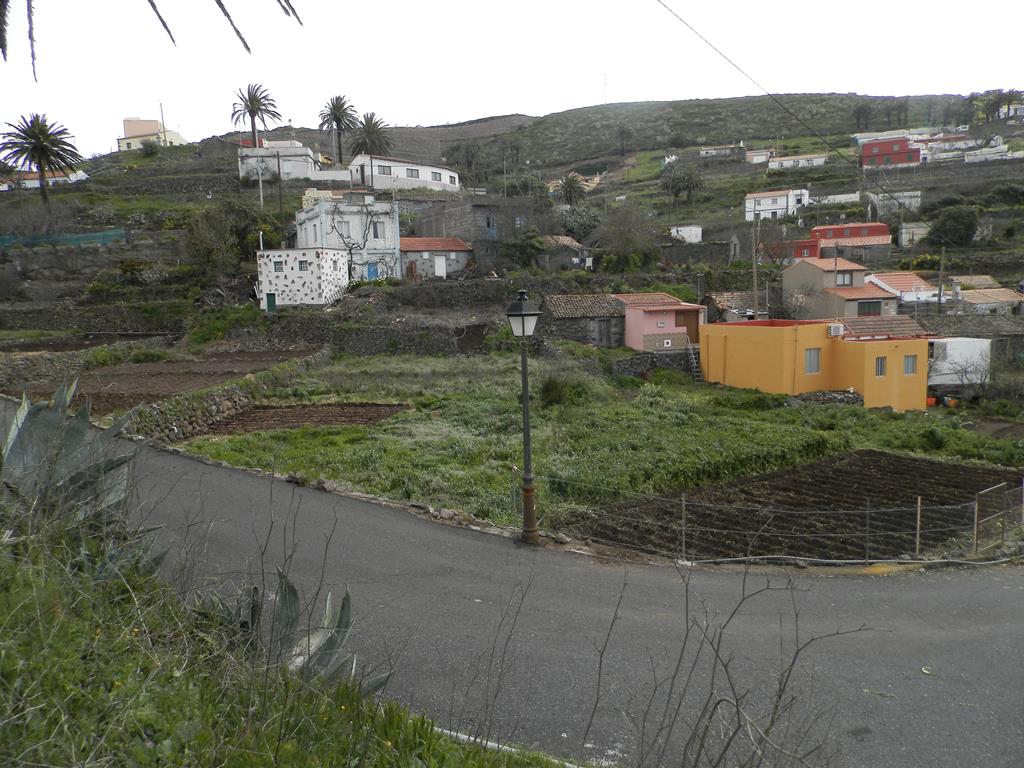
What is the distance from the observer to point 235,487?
12.0 metres

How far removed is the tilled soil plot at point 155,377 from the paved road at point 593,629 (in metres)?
10.7

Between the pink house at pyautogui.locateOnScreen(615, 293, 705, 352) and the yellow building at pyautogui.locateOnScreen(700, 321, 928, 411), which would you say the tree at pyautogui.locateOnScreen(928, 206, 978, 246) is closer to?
the pink house at pyautogui.locateOnScreen(615, 293, 705, 352)

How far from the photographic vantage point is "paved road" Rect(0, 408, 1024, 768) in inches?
220

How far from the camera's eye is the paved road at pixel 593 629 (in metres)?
5.58

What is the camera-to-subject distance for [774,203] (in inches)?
2805

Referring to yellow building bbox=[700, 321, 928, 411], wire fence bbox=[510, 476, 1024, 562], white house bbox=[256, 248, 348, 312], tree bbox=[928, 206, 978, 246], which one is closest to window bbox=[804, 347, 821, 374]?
yellow building bbox=[700, 321, 928, 411]

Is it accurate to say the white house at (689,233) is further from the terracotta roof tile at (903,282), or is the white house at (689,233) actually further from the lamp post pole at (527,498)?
the lamp post pole at (527,498)

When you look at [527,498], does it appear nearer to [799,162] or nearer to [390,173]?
[390,173]

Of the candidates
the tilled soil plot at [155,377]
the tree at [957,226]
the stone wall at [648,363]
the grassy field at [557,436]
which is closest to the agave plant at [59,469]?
the grassy field at [557,436]

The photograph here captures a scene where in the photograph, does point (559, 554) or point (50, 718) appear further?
point (559, 554)

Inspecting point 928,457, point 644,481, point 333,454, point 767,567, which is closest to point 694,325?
point 928,457

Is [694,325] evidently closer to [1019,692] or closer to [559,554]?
[559,554]

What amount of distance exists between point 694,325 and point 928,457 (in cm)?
1744

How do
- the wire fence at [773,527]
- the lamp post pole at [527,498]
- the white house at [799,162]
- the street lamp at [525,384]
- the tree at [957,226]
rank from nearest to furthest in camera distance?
the street lamp at [525,384] → the lamp post pole at [527,498] → the wire fence at [773,527] → the tree at [957,226] → the white house at [799,162]
